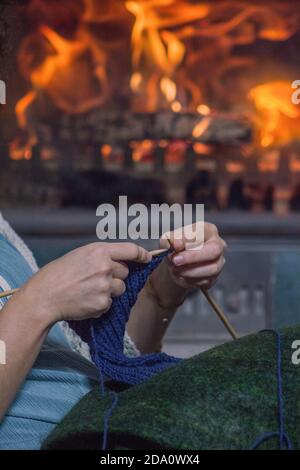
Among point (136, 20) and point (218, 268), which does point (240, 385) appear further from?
point (136, 20)

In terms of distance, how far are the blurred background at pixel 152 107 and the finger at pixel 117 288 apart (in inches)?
55.9

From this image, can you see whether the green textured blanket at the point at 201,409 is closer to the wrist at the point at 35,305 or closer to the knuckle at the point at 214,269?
the wrist at the point at 35,305

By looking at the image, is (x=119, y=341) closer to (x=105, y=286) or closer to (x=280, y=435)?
(x=105, y=286)

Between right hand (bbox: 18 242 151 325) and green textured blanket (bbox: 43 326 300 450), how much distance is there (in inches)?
4.1

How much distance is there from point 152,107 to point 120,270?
150cm

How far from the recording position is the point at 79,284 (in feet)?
3.04

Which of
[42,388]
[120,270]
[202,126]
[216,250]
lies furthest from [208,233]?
[202,126]

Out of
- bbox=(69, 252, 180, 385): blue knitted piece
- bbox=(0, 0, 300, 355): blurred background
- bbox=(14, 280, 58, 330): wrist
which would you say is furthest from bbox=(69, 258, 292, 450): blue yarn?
bbox=(0, 0, 300, 355): blurred background

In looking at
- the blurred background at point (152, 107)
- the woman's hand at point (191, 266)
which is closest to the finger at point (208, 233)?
the woman's hand at point (191, 266)

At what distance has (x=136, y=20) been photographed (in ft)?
7.98

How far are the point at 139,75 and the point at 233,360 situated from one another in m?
1.69

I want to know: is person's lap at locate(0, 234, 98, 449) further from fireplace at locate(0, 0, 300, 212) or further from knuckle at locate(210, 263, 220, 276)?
fireplace at locate(0, 0, 300, 212)

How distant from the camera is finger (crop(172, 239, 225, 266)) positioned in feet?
3.61

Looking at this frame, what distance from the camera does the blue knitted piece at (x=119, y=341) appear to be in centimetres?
99
